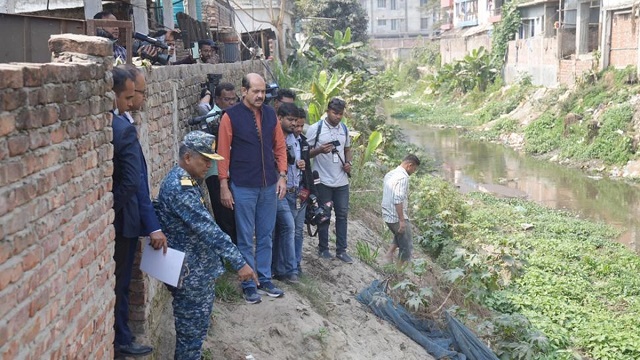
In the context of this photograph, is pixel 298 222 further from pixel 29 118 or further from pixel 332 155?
pixel 29 118

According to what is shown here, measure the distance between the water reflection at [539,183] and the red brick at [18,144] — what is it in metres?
12.3

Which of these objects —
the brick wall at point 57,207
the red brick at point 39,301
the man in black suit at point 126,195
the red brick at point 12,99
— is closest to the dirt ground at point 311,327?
the man in black suit at point 126,195

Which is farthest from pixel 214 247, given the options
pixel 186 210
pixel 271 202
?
pixel 271 202

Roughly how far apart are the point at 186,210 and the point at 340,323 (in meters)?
2.75

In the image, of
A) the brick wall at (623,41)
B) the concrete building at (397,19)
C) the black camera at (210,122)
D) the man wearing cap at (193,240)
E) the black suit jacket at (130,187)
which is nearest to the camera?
the black suit jacket at (130,187)

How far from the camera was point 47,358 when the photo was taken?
320 cm

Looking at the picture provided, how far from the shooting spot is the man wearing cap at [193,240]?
4539 mm

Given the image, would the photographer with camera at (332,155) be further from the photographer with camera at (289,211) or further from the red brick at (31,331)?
the red brick at (31,331)

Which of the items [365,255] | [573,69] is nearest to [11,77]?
[365,255]

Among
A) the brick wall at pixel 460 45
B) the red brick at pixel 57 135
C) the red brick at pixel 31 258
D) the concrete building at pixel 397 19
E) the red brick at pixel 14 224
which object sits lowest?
the red brick at pixel 31 258

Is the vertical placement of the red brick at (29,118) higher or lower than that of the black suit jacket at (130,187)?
higher

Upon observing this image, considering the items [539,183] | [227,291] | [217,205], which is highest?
[217,205]

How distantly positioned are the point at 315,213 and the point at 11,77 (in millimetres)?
4948

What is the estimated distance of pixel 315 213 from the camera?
762cm
